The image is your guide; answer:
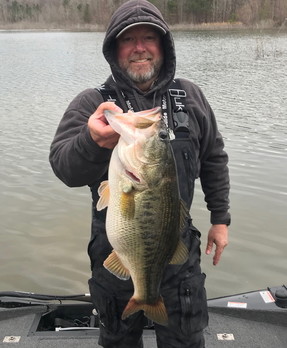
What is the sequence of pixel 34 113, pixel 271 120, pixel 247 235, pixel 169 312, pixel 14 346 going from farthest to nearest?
pixel 34 113 < pixel 271 120 < pixel 247 235 < pixel 14 346 < pixel 169 312

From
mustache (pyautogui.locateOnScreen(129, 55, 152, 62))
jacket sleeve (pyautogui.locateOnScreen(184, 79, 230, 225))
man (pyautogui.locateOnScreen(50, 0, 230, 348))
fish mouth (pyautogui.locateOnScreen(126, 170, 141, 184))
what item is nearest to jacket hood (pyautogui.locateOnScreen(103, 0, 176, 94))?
man (pyautogui.locateOnScreen(50, 0, 230, 348))

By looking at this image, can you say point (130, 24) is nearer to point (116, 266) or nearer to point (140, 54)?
point (140, 54)

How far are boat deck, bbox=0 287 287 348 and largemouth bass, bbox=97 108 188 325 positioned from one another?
45.6 inches

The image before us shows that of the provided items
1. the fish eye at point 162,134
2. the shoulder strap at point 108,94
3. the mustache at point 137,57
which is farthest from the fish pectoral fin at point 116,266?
the mustache at point 137,57

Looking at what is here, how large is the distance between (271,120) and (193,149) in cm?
974

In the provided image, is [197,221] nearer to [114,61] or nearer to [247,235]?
[247,235]

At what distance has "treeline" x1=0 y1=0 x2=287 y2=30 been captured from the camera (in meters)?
48.2

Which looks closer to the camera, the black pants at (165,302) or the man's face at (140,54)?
the black pants at (165,302)

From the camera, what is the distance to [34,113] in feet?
43.8

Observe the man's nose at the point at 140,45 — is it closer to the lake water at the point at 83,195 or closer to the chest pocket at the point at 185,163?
the chest pocket at the point at 185,163

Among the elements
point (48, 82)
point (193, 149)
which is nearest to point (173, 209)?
point (193, 149)

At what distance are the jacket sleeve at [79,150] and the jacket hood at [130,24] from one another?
204mm

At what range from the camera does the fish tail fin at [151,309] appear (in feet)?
7.59

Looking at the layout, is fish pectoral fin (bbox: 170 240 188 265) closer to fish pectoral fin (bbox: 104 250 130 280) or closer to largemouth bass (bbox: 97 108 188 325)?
largemouth bass (bbox: 97 108 188 325)
